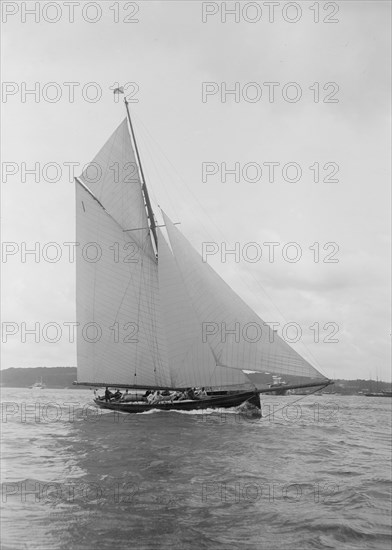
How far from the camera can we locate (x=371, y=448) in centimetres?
2464

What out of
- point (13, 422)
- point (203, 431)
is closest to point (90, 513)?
point (203, 431)

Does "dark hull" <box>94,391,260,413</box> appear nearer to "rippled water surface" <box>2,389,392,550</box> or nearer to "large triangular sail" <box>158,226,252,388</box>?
"large triangular sail" <box>158,226,252,388</box>

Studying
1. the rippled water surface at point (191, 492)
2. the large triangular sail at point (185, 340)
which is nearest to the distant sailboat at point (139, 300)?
the large triangular sail at point (185, 340)

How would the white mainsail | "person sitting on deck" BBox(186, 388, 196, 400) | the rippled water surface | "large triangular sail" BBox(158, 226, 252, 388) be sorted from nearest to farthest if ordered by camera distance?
1. the rippled water surface
2. the white mainsail
3. "large triangular sail" BBox(158, 226, 252, 388)
4. "person sitting on deck" BBox(186, 388, 196, 400)

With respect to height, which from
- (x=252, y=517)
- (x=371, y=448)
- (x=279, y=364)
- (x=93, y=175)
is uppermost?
(x=93, y=175)

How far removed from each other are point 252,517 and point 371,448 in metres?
15.7

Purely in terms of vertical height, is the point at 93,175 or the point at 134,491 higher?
the point at 93,175

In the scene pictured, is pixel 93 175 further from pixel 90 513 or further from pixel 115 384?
pixel 90 513

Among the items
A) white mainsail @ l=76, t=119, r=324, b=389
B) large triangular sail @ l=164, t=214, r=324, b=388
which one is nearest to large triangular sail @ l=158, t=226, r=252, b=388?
white mainsail @ l=76, t=119, r=324, b=389

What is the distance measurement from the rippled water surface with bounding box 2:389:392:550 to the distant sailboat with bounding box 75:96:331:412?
7.93 meters

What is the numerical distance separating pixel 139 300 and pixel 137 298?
0.19 m

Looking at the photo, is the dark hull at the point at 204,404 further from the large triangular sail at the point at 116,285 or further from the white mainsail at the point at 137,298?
the large triangular sail at the point at 116,285

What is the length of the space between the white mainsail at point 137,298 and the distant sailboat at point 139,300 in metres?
0.07

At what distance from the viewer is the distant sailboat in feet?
103
